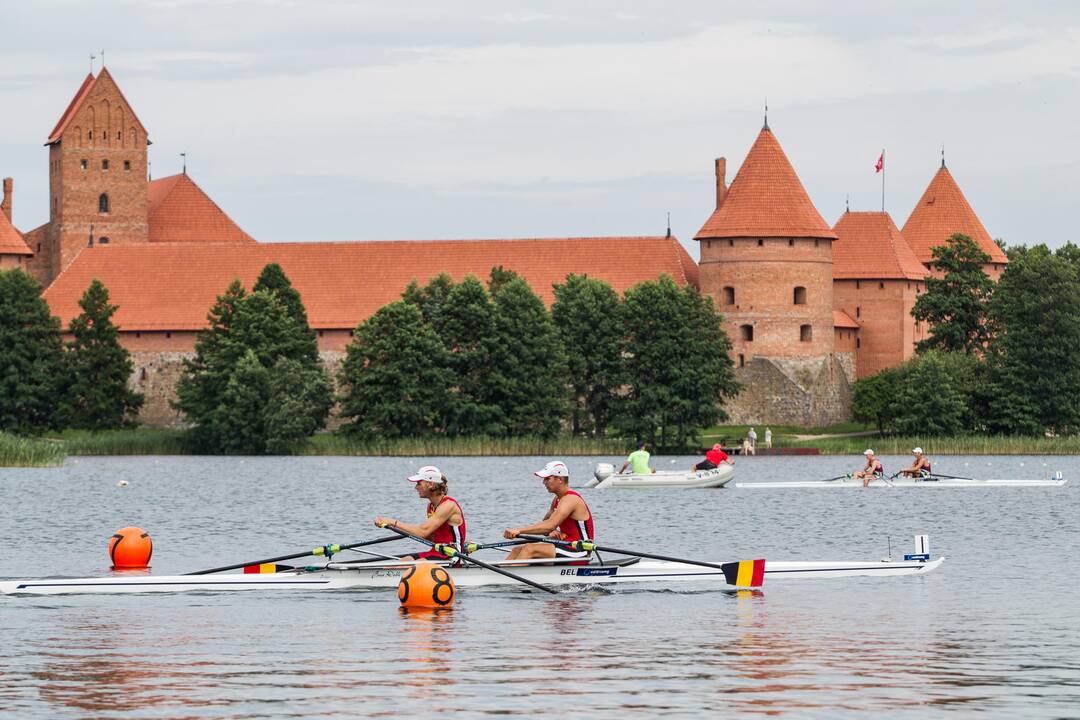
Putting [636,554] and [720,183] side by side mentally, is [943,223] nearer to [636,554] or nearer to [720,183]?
[720,183]

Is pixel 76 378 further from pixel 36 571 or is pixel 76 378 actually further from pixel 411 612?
pixel 411 612

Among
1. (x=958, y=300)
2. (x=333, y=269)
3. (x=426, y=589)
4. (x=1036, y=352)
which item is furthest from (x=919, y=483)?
(x=333, y=269)

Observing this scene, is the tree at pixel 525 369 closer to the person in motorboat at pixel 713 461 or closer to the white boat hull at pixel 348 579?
the person in motorboat at pixel 713 461

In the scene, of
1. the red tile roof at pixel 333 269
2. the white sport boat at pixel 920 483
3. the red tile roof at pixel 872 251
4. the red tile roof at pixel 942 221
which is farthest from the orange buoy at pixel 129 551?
the red tile roof at pixel 942 221

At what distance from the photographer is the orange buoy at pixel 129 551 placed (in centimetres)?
2724

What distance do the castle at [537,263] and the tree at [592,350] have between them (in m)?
10.9

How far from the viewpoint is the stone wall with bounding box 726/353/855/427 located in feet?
300

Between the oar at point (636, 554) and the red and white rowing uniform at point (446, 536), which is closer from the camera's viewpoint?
the red and white rowing uniform at point (446, 536)

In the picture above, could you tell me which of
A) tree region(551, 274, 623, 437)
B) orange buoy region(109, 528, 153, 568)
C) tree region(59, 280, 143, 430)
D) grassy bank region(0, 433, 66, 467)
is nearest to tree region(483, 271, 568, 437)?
tree region(551, 274, 623, 437)

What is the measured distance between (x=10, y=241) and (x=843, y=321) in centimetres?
4073

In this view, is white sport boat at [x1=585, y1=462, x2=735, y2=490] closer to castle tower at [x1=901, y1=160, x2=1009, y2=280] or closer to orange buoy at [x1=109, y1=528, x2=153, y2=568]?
orange buoy at [x1=109, y1=528, x2=153, y2=568]

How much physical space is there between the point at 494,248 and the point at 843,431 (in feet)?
68.9

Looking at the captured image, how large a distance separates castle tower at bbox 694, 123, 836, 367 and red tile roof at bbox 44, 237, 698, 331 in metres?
3.19

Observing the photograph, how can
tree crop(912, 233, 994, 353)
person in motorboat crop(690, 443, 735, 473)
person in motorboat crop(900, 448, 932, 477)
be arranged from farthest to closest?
tree crop(912, 233, 994, 353) → person in motorboat crop(690, 443, 735, 473) → person in motorboat crop(900, 448, 932, 477)
